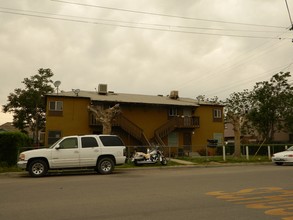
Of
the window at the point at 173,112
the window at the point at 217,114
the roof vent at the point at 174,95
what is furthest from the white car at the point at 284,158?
the roof vent at the point at 174,95

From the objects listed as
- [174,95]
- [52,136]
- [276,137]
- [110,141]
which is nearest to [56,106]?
[52,136]

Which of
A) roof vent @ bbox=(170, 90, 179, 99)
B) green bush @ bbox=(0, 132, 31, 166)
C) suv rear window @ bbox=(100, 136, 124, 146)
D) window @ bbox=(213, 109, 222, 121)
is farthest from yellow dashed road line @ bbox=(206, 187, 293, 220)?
roof vent @ bbox=(170, 90, 179, 99)

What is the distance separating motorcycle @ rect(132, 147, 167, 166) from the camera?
21.8 metres

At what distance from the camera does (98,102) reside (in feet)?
112

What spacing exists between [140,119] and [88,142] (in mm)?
19606

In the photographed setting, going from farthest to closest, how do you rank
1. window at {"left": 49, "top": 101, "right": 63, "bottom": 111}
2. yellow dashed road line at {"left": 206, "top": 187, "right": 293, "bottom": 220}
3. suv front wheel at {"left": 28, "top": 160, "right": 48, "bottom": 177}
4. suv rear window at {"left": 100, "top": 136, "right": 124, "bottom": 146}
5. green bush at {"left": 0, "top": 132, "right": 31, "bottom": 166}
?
1. window at {"left": 49, "top": 101, "right": 63, "bottom": 111}
2. green bush at {"left": 0, "top": 132, "right": 31, "bottom": 166}
3. suv rear window at {"left": 100, "top": 136, "right": 124, "bottom": 146}
4. suv front wheel at {"left": 28, "top": 160, "right": 48, "bottom": 177}
5. yellow dashed road line at {"left": 206, "top": 187, "right": 293, "bottom": 220}

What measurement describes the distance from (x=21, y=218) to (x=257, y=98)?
1687 inches

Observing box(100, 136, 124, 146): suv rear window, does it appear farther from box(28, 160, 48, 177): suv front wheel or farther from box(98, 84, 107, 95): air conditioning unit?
box(98, 84, 107, 95): air conditioning unit

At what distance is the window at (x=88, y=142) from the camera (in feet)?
57.5

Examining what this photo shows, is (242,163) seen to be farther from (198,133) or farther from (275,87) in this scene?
(275,87)

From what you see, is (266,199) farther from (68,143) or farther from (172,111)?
(172,111)

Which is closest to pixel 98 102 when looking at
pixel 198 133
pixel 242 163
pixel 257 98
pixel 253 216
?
pixel 198 133

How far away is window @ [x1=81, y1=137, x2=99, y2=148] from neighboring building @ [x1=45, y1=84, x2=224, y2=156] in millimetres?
15800

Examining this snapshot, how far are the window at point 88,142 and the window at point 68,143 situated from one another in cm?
41
